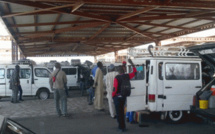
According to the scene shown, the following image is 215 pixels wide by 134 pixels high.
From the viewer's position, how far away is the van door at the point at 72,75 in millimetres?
21469

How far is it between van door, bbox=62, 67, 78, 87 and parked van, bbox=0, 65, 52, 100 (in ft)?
20.7

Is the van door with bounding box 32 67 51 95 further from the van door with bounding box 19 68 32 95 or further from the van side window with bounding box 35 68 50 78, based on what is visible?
the van door with bounding box 19 68 32 95

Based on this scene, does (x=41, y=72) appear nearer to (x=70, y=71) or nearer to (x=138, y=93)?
(x=70, y=71)

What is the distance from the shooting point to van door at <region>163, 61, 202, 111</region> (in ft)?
26.9

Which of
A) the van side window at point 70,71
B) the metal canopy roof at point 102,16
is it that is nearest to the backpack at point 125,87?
the metal canopy roof at point 102,16

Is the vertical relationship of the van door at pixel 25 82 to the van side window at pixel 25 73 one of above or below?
below

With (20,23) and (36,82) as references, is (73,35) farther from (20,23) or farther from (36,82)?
(36,82)

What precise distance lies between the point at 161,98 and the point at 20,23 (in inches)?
449

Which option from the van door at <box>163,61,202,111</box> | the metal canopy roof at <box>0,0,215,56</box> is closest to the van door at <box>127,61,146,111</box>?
the van door at <box>163,61,202,111</box>

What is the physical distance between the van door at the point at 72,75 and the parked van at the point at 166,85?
13468mm

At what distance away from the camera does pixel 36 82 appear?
1488 cm

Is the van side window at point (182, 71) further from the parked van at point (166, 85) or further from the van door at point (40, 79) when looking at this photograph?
the van door at point (40, 79)

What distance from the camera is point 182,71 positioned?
846 cm

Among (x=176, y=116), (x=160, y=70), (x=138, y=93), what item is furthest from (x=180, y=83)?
(x=138, y=93)
